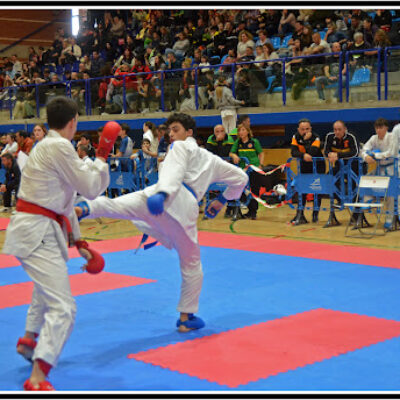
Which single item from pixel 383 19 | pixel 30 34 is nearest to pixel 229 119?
pixel 383 19

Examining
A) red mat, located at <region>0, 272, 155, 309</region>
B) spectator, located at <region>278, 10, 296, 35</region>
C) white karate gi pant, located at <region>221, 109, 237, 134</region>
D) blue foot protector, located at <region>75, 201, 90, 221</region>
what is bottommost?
red mat, located at <region>0, 272, 155, 309</region>

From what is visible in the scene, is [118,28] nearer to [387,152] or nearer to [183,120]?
[387,152]

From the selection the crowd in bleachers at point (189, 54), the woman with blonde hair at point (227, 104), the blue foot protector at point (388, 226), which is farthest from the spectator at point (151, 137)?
the blue foot protector at point (388, 226)

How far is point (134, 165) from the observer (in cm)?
1244

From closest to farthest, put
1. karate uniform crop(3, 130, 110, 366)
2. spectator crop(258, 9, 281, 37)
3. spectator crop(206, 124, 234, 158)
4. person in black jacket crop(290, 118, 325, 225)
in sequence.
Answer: karate uniform crop(3, 130, 110, 366) → person in black jacket crop(290, 118, 325, 225) → spectator crop(206, 124, 234, 158) → spectator crop(258, 9, 281, 37)

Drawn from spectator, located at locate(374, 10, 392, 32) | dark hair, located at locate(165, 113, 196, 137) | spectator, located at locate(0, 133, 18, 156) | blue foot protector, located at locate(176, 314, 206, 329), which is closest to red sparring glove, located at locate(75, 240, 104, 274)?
blue foot protector, located at locate(176, 314, 206, 329)

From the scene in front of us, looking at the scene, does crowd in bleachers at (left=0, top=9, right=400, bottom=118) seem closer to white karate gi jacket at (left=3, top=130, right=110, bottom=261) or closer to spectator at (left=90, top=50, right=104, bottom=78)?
spectator at (left=90, top=50, right=104, bottom=78)

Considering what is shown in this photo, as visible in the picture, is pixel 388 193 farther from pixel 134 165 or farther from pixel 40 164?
pixel 40 164

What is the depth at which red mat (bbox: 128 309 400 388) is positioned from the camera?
4.11 meters

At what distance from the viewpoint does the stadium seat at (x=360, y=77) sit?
41.6 feet

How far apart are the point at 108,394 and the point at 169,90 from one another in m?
13.2

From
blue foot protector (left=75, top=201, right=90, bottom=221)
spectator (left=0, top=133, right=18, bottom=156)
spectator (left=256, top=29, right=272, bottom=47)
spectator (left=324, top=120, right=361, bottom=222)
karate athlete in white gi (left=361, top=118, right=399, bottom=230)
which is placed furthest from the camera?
spectator (left=256, top=29, right=272, bottom=47)

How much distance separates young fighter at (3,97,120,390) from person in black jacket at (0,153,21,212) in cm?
1000

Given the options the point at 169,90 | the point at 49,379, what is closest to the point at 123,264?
the point at 49,379
